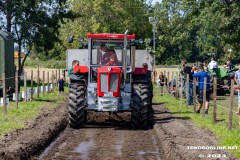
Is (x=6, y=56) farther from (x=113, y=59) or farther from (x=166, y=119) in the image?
(x=113, y=59)

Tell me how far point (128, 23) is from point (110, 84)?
45.2 meters

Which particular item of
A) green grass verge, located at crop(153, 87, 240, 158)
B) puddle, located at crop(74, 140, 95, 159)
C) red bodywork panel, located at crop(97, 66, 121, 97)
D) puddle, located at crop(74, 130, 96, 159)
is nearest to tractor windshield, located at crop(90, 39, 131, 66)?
red bodywork panel, located at crop(97, 66, 121, 97)

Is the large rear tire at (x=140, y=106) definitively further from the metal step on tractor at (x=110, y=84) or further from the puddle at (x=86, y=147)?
the puddle at (x=86, y=147)

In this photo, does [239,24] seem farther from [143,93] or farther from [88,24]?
[88,24]

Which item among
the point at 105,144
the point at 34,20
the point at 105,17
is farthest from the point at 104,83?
the point at 105,17

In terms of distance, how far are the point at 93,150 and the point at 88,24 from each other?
46.9 meters

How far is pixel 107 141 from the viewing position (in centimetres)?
1402

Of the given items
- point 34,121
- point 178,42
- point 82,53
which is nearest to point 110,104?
point 34,121

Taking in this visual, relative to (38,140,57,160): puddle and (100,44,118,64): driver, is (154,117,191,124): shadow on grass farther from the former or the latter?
(38,140,57,160): puddle

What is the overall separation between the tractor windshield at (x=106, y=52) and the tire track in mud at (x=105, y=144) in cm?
185

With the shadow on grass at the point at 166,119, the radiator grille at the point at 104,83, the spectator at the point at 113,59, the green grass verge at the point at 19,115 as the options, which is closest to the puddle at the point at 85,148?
the green grass verge at the point at 19,115

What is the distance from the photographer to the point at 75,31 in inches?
2306

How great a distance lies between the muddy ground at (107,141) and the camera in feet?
38.5

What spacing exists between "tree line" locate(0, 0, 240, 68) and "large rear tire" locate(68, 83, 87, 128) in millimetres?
1937
